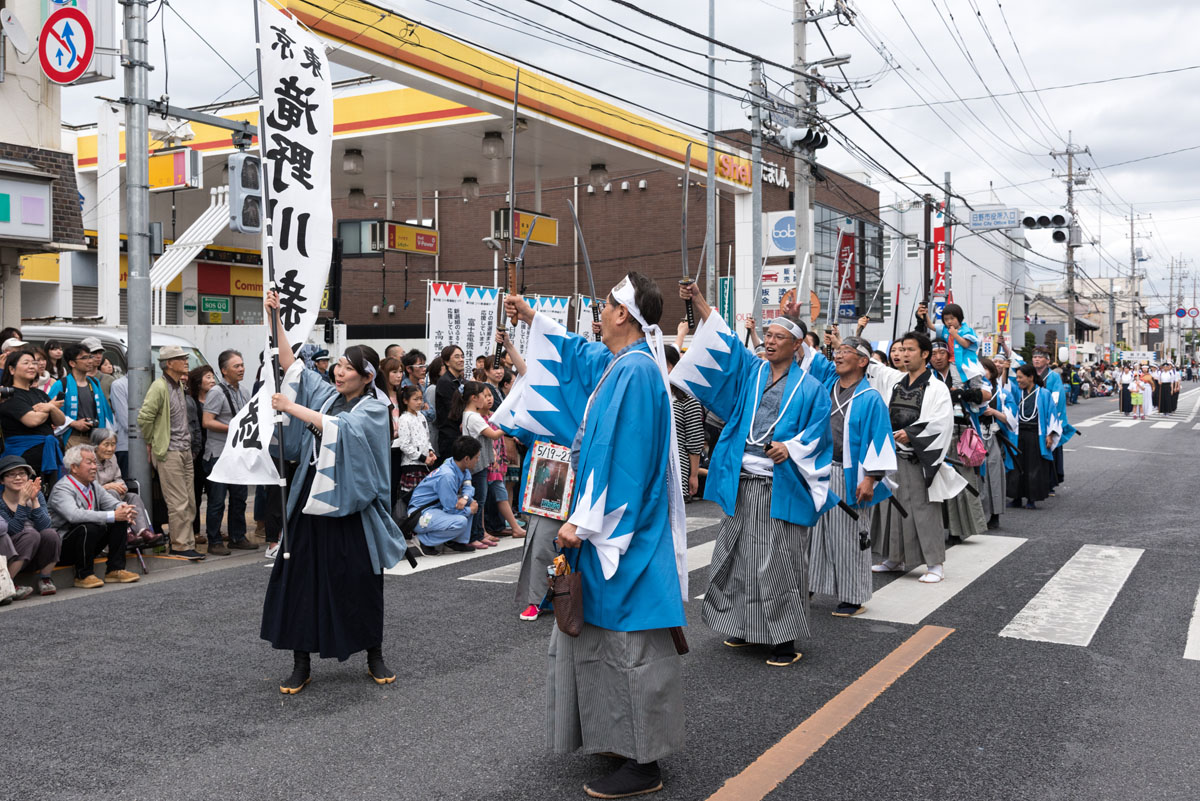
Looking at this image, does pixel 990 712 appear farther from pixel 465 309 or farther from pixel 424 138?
pixel 424 138

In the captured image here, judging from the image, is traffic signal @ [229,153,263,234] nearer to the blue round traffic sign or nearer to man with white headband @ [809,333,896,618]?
man with white headband @ [809,333,896,618]

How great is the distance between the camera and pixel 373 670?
4867mm

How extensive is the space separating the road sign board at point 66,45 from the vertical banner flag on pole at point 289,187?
6052mm

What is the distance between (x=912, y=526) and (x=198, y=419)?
5805 mm

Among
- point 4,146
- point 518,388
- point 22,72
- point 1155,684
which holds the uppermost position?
point 22,72

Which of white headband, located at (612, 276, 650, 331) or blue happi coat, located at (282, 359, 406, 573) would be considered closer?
white headband, located at (612, 276, 650, 331)

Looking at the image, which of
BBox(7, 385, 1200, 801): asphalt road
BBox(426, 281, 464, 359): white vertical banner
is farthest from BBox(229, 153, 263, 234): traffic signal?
BBox(426, 281, 464, 359): white vertical banner

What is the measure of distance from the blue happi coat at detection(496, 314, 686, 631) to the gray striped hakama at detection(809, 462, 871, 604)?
271 cm

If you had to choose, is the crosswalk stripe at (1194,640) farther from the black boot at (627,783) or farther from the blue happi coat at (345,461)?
→ the blue happi coat at (345,461)

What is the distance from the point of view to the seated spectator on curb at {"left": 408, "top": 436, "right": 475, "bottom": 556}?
325 inches

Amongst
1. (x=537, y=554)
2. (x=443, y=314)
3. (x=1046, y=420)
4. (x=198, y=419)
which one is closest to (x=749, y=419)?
(x=537, y=554)

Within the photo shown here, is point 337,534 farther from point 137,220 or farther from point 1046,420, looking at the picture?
point 1046,420

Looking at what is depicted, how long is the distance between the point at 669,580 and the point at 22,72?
412 inches

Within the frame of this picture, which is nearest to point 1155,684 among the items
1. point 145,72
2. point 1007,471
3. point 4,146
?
point 1007,471
